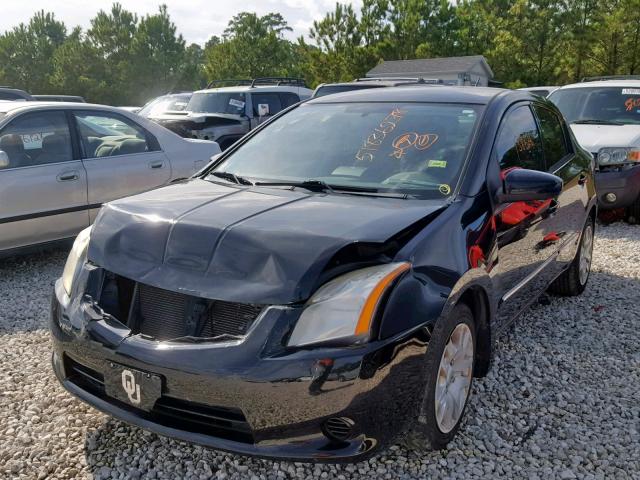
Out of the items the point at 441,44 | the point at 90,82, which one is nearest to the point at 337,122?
the point at 441,44

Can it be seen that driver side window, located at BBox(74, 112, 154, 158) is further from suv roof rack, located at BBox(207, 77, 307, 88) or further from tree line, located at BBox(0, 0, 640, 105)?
tree line, located at BBox(0, 0, 640, 105)

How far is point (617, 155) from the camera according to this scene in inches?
293

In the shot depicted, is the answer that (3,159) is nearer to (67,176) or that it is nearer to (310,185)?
(67,176)

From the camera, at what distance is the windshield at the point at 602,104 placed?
8.34 meters

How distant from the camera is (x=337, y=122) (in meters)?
3.71

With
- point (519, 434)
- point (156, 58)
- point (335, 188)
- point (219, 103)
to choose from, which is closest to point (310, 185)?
point (335, 188)

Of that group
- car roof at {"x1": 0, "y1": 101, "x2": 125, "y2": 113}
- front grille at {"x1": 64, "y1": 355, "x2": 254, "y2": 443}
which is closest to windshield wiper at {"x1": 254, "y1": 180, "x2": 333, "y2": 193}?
front grille at {"x1": 64, "y1": 355, "x2": 254, "y2": 443}

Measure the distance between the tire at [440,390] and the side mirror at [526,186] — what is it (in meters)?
0.70

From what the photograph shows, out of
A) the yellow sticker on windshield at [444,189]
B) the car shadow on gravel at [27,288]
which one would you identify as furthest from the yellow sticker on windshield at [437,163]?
the car shadow on gravel at [27,288]

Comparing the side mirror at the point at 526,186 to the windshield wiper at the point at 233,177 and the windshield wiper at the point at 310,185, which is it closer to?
the windshield wiper at the point at 310,185

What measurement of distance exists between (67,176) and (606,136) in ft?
20.4

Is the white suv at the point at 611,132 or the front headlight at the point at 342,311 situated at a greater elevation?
the front headlight at the point at 342,311

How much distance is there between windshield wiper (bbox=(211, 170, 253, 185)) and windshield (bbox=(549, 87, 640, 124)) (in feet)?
21.2

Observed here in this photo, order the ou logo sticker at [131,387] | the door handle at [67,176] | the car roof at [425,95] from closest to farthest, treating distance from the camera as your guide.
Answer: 1. the ou logo sticker at [131,387]
2. the car roof at [425,95]
3. the door handle at [67,176]
